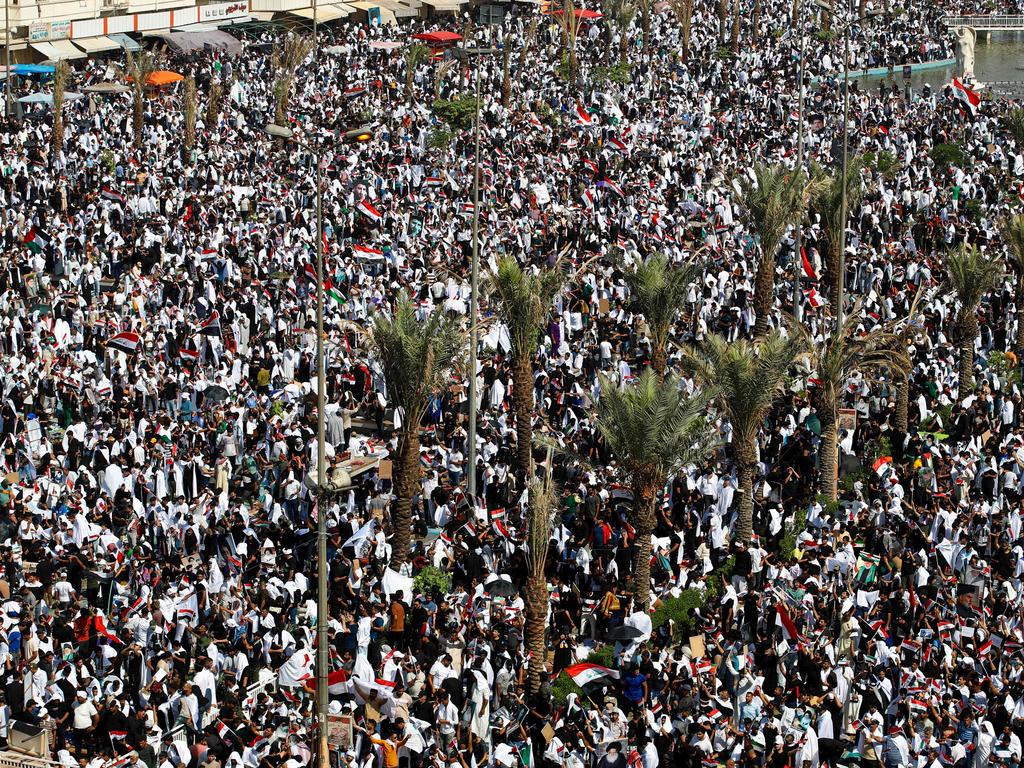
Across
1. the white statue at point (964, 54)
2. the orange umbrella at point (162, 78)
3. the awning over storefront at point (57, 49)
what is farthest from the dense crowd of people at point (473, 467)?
the white statue at point (964, 54)

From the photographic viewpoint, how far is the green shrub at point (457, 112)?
4972 centimetres

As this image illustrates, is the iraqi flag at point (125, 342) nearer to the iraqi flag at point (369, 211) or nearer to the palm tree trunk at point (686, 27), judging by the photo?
the iraqi flag at point (369, 211)

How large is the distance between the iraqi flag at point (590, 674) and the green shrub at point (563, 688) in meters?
0.10

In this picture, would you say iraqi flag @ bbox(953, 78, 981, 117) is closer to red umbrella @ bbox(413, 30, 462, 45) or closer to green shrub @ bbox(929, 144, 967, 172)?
green shrub @ bbox(929, 144, 967, 172)

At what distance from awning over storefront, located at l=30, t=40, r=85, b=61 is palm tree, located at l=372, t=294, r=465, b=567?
32.3 m

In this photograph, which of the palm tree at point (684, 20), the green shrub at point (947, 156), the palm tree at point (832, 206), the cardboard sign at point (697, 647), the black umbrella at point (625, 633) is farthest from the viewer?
the palm tree at point (684, 20)

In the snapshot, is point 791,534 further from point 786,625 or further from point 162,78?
point 162,78

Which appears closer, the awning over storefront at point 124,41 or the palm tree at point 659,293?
the palm tree at point 659,293

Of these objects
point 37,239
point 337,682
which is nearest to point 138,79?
point 37,239

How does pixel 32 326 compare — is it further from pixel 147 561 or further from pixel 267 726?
pixel 267 726

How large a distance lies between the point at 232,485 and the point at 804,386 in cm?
961

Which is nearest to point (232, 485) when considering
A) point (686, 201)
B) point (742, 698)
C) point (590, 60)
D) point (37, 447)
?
point (37, 447)

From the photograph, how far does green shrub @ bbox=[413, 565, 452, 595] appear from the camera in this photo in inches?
961

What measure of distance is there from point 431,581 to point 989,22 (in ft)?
175
